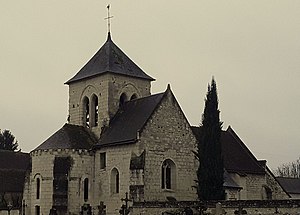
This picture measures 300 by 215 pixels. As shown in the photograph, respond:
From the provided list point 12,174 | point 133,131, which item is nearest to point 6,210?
point 12,174

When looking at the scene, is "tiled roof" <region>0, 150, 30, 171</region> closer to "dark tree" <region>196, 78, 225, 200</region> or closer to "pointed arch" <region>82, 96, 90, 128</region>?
"pointed arch" <region>82, 96, 90, 128</region>

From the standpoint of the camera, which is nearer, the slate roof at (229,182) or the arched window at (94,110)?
the slate roof at (229,182)

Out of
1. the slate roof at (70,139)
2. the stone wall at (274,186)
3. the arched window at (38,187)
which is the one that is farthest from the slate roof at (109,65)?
the stone wall at (274,186)

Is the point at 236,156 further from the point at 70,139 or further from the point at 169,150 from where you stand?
the point at 70,139

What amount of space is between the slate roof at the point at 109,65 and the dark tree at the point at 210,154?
844 centimetres

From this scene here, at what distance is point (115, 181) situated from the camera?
4069 cm

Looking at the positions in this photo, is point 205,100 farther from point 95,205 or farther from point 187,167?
point 95,205

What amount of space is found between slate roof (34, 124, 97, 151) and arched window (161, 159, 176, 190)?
231 inches

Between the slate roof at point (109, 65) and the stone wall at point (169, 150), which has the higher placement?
the slate roof at point (109, 65)

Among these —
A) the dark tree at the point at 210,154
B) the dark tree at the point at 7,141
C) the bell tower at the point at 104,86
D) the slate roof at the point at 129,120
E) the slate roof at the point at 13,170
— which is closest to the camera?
the dark tree at the point at 210,154

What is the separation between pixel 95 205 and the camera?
136ft

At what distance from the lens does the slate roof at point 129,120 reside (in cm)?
3984

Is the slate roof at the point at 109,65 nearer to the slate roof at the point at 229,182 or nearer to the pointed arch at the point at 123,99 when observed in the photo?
the pointed arch at the point at 123,99

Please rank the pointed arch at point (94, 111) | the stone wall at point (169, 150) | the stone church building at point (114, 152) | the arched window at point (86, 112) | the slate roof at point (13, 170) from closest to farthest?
1. the stone wall at point (169, 150)
2. the stone church building at point (114, 152)
3. the pointed arch at point (94, 111)
4. the arched window at point (86, 112)
5. the slate roof at point (13, 170)
